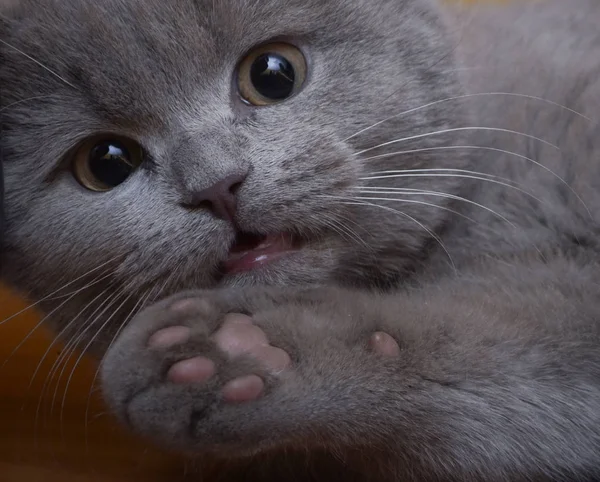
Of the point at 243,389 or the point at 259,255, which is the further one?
the point at 259,255

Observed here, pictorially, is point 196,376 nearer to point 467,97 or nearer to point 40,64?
point 40,64

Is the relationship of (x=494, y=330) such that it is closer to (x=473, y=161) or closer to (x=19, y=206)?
(x=473, y=161)

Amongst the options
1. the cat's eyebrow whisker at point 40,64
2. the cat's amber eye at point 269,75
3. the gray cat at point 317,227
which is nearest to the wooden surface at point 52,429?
the gray cat at point 317,227

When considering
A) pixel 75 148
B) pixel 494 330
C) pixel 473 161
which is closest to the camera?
pixel 494 330

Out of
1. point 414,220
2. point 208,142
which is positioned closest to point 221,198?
point 208,142

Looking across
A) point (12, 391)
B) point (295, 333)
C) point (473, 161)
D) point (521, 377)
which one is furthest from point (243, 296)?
point (12, 391)

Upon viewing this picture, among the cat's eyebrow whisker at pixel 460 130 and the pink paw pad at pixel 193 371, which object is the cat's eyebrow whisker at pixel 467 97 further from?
the pink paw pad at pixel 193 371
